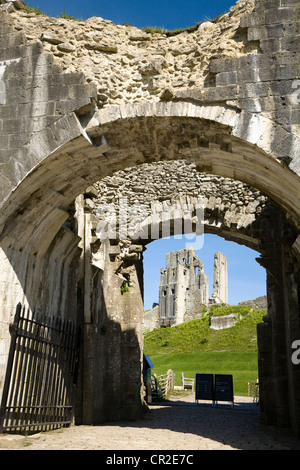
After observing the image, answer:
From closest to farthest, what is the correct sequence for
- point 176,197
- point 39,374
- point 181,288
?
point 39,374
point 176,197
point 181,288

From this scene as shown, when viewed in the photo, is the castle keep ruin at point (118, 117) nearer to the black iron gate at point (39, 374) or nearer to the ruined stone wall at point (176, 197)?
the black iron gate at point (39, 374)

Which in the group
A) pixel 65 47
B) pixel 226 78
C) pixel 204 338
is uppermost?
pixel 65 47

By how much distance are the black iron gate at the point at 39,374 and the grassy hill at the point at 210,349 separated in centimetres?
1302

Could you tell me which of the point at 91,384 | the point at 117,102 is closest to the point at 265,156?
the point at 117,102

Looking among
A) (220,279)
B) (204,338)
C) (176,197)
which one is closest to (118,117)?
(176,197)

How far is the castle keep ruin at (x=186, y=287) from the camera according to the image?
53.1 meters

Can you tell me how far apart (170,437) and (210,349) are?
26.1 m

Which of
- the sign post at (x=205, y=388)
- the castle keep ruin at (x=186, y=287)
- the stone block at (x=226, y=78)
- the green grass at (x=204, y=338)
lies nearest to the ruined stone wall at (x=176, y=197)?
the sign post at (x=205, y=388)

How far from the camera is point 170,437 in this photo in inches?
282

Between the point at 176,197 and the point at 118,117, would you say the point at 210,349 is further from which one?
the point at 118,117

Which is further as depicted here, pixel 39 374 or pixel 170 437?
pixel 170 437

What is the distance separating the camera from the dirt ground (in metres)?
6.00

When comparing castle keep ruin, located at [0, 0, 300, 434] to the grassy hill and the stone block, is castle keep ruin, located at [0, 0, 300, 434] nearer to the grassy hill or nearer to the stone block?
the stone block

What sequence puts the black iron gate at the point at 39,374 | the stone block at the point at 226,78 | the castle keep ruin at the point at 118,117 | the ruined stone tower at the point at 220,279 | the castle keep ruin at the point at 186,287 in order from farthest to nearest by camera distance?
the ruined stone tower at the point at 220,279 < the castle keep ruin at the point at 186,287 < the black iron gate at the point at 39,374 < the stone block at the point at 226,78 < the castle keep ruin at the point at 118,117
